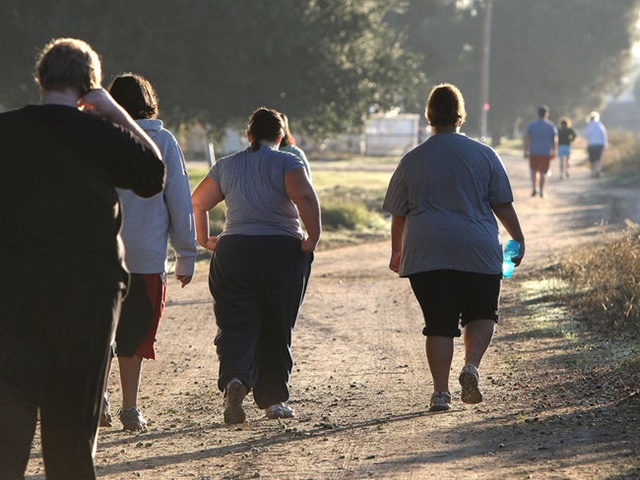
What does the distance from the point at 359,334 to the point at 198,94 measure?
1544 cm

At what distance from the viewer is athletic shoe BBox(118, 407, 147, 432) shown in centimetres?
689

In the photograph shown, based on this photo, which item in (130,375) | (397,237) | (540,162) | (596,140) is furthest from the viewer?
(596,140)

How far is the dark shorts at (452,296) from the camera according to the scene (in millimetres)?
7355

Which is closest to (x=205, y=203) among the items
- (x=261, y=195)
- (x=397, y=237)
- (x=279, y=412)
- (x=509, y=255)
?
(x=261, y=195)

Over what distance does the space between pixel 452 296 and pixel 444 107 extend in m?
1.06

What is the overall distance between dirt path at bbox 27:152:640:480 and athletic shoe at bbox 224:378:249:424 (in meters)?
0.07

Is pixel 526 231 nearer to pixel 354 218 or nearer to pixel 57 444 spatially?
pixel 354 218

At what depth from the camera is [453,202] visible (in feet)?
24.0

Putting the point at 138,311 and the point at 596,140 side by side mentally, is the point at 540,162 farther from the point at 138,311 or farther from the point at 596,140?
the point at 138,311

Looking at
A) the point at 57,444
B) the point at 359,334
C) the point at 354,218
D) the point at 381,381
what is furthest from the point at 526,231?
the point at 57,444

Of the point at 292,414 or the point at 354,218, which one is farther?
the point at 354,218

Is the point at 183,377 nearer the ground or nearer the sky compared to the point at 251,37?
nearer the ground

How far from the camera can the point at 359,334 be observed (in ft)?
34.4

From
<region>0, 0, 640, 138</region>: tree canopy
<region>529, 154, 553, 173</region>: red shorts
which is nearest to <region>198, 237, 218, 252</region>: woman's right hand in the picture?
<region>0, 0, 640, 138</region>: tree canopy
